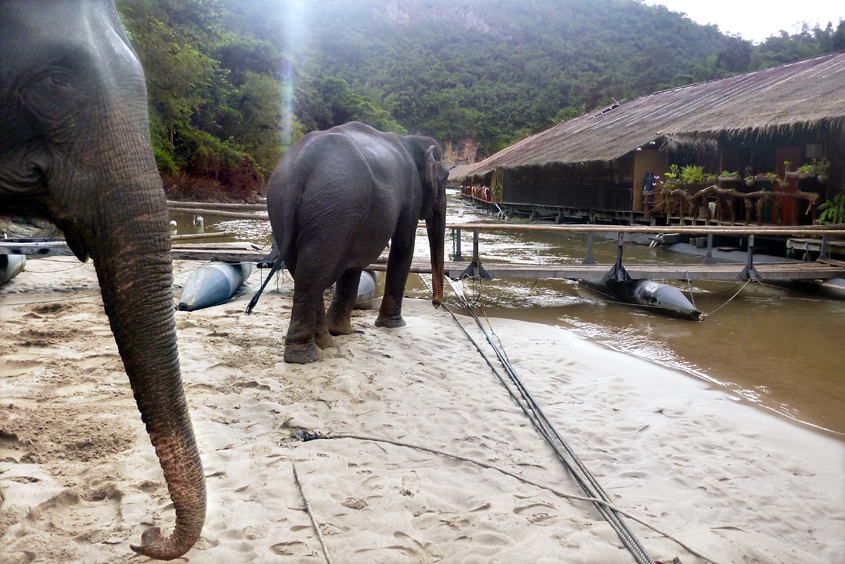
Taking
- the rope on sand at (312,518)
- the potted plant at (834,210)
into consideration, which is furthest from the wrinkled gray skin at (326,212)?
the potted plant at (834,210)

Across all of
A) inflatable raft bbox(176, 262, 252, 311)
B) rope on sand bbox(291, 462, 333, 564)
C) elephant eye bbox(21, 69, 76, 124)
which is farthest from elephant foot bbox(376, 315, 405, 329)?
elephant eye bbox(21, 69, 76, 124)

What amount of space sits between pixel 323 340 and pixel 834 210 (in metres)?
10.6

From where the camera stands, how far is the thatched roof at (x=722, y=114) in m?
11.5

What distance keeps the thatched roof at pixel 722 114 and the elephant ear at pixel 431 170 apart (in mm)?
7861

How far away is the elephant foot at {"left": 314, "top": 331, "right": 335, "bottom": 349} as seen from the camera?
5.20 metres

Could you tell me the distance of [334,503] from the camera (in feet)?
8.52

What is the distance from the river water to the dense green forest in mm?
16934

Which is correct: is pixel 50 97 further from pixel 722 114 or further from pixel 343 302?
pixel 722 114

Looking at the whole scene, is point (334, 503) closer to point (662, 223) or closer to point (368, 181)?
point (368, 181)

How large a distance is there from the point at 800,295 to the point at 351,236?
25.7 feet

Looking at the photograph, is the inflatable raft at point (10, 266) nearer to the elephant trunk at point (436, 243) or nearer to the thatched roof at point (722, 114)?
the elephant trunk at point (436, 243)

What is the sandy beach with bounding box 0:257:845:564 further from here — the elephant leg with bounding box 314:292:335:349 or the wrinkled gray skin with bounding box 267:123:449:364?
the wrinkled gray skin with bounding box 267:123:449:364

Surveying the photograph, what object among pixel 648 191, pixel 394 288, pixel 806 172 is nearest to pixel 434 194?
pixel 394 288

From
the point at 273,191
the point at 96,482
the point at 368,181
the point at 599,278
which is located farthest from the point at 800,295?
the point at 96,482
